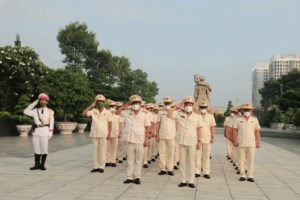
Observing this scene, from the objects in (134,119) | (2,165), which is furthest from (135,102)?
(2,165)

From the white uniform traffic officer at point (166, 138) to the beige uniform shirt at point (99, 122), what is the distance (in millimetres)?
1290

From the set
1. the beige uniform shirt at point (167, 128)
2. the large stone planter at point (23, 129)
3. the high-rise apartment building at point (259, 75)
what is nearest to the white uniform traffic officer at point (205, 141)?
the beige uniform shirt at point (167, 128)

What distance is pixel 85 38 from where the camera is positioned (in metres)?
36.1

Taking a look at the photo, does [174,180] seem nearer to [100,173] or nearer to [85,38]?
[100,173]

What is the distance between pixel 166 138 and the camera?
34.0ft

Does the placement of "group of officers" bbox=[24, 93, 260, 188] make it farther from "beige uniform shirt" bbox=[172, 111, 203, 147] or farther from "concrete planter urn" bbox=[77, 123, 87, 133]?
"concrete planter urn" bbox=[77, 123, 87, 133]

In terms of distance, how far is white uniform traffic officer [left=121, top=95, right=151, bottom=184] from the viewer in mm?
8438

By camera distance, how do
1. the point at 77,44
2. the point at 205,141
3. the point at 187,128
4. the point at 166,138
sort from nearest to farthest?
the point at 187,128 → the point at 205,141 → the point at 166,138 → the point at 77,44

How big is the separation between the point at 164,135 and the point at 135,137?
2.04 m

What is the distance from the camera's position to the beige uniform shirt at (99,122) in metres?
9.98

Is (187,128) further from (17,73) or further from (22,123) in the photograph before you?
(17,73)

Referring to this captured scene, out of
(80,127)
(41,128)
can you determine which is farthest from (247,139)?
(80,127)

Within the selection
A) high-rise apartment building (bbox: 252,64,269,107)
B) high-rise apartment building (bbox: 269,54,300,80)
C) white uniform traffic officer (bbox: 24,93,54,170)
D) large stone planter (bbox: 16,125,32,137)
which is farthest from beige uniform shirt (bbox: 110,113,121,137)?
high-rise apartment building (bbox: 252,64,269,107)

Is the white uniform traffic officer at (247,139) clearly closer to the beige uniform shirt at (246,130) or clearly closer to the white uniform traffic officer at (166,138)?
the beige uniform shirt at (246,130)
